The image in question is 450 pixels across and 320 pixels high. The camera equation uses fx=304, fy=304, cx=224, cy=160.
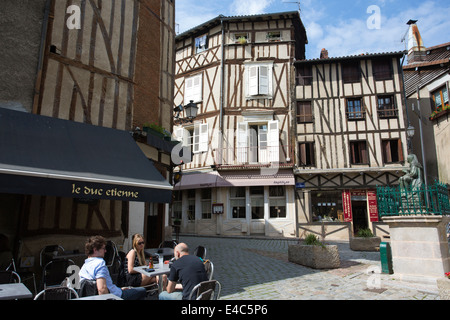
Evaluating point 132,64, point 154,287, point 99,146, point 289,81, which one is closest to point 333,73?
point 289,81

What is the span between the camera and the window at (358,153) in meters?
16.1

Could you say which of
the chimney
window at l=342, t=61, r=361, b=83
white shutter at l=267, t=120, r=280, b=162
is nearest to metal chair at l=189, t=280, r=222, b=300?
white shutter at l=267, t=120, r=280, b=162

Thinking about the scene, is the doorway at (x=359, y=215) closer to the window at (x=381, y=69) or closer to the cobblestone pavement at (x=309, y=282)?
the window at (x=381, y=69)

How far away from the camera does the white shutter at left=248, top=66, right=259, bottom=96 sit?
55.3ft

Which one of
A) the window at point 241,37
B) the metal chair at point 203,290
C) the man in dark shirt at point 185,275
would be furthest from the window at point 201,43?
the metal chair at point 203,290

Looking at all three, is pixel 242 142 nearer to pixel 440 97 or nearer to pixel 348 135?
pixel 348 135

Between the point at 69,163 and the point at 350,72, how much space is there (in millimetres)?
16207

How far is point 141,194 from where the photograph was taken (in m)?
5.19

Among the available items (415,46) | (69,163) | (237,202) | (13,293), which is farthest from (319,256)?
(415,46)

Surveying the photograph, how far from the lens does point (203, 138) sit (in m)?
17.3

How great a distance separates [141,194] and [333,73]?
15.0 m

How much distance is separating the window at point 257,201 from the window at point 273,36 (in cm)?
857

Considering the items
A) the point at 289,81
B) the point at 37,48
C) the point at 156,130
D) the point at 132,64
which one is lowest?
the point at 156,130

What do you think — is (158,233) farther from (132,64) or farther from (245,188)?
(245,188)
